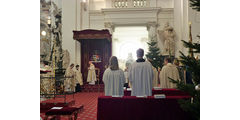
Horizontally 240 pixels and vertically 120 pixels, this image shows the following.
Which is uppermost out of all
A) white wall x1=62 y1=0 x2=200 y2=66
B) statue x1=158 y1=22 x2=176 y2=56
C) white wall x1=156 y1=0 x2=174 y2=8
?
white wall x1=156 y1=0 x2=174 y2=8

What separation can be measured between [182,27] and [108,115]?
1026 centimetres

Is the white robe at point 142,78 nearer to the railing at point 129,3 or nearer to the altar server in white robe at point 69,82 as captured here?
the altar server in white robe at point 69,82

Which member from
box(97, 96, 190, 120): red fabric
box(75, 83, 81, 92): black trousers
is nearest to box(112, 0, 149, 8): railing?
box(75, 83, 81, 92): black trousers

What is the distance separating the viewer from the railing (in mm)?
13884

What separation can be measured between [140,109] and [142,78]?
873 mm

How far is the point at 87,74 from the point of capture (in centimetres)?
1289

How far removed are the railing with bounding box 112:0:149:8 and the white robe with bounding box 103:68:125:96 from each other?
10093 mm

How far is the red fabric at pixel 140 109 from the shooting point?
380 centimetres

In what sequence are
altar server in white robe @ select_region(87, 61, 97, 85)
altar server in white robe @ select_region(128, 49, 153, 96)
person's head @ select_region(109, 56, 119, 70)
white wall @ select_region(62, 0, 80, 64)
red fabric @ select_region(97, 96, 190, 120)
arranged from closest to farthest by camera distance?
red fabric @ select_region(97, 96, 190, 120) < altar server in white robe @ select_region(128, 49, 153, 96) < person's head @ select_region(109, 56, 119, 70) < altar server in white robe @ select_region(87, 61, 97, 85) < white wall @ select_region(62, 0, 80, 64)

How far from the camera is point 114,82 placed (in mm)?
4730

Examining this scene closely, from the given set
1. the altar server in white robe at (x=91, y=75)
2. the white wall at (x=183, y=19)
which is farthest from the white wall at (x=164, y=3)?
the altar server in white robe at (x=91, y=75)

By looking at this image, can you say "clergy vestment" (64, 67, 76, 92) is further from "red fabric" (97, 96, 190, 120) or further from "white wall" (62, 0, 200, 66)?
"red fabric" (97, 96, 190, 120)

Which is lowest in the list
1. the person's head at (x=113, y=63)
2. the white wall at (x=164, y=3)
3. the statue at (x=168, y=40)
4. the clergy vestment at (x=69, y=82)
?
the clergy vestment at (x=69, y=82)

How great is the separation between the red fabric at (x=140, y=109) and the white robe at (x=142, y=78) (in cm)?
61
